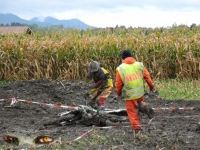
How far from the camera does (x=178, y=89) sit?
1630 centimetres

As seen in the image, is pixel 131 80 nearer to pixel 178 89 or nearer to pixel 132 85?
pixel 132 85

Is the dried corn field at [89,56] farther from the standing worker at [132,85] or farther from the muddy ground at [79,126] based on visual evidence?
the standing worker at [132,85]

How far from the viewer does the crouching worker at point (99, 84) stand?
36.4 ft

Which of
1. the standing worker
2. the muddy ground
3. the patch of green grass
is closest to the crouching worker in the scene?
the muddy ground

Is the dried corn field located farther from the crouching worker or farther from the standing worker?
the standing worker

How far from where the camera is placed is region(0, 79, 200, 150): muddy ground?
8133 millimetres

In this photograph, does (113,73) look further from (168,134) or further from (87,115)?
(168,134)

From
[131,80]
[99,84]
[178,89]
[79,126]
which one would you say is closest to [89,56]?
[178,89]

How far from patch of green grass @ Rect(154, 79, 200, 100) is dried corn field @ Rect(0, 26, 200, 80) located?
99 cm

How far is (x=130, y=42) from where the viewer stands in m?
19.8

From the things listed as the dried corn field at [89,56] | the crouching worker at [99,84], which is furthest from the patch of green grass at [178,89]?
the crouching worker at [99,84]

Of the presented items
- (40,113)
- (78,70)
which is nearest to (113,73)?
(78,70)

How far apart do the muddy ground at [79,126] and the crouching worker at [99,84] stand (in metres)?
1.09

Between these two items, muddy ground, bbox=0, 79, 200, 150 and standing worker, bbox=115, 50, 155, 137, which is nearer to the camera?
muddy ground, bbox=0, 79, 200, 150
